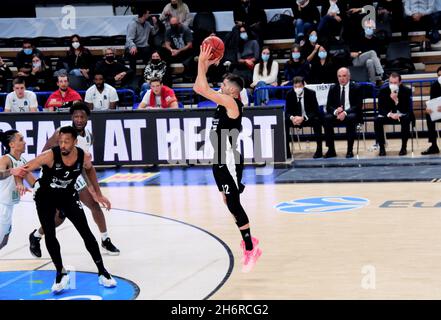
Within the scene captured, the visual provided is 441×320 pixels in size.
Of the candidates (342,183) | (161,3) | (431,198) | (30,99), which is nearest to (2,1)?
(161,3)

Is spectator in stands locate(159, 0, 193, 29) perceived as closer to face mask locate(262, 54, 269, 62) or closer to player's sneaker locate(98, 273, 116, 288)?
face mask locate(262, 54, 269, 62)

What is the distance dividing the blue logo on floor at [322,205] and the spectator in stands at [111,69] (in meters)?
8.97

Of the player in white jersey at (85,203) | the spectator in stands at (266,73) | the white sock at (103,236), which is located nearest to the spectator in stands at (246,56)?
the spectator in stands at (266,73)

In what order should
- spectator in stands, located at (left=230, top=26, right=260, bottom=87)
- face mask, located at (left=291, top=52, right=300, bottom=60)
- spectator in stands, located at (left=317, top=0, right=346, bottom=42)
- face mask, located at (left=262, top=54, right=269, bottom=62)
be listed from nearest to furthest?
face mask, located at (left=291, top=52, right=300, bottom=60), face mask, located at (left=262, top=54, right=269, bottom=62), spectator in stands, located at (left=230, top=26, right=260, bottom=87), spectator in stands, located at (left=317, top=0, right=346, bottom=42)

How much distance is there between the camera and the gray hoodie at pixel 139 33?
2217cm

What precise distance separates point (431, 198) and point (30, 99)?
8650 millimetres

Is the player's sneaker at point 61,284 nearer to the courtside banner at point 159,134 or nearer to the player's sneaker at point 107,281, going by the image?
the player's sneaker at point 107,281

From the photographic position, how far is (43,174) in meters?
8.77

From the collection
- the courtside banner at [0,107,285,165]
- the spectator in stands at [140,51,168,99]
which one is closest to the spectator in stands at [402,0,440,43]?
the spectator in stands at [140,51,168,99]

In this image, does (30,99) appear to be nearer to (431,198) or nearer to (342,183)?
(342,183)

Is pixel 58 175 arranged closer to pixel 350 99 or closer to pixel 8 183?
pixel 8 183

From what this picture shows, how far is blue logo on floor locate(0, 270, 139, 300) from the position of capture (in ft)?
28.3

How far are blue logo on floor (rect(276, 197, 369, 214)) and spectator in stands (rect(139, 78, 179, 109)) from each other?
4619mm

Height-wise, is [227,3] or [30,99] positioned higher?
[227,3]
